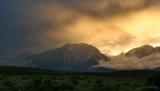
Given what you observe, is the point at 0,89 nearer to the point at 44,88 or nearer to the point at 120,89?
the point at 44,88

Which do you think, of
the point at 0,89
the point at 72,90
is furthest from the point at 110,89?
the point at 0,89

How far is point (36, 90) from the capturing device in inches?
2047

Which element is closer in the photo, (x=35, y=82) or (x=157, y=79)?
(x=35, y=82)

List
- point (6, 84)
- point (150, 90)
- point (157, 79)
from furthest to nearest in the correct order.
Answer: point (157, 79) < point (6, 84) < point (150, 90)

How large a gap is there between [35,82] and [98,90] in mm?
9184

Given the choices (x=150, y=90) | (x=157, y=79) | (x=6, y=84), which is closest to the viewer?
(x=150, y=90)

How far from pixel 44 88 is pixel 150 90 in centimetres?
1349

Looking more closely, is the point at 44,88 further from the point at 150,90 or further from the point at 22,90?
the point at 150,90

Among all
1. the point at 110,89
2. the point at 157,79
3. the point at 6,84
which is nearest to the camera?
the point at 110,89

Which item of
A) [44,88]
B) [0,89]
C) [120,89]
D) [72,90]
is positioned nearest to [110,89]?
[120,89]

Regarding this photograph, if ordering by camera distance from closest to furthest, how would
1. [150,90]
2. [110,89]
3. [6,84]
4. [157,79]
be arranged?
[150,90], [110,89], [6,84], [157,79]

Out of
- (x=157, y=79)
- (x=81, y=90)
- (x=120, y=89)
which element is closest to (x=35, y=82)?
(x=81, y=90)

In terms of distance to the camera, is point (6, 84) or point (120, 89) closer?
point (120, 89)

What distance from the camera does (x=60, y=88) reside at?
55.5 metres
